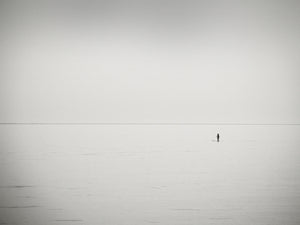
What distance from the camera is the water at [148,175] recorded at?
8.32ft

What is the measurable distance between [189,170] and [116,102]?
4.53ft

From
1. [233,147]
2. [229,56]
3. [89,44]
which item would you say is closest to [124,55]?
[89,44]

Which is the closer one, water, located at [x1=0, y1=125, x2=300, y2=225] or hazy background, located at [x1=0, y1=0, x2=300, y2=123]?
water, located at [x1=0, y1=125, x2=300, y2=225]

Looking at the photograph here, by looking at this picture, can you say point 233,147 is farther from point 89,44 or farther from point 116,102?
point 89,44

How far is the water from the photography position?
254 centimetres

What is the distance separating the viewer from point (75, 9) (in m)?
3.15

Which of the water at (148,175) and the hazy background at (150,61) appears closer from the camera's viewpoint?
the water at (148,175)

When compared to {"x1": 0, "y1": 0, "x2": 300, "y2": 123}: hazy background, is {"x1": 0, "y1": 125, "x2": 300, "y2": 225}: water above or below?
below

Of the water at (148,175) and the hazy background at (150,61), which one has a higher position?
the hazy background at (150,61)

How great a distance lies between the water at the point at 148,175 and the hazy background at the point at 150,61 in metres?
0.30

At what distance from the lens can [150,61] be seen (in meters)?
3.26

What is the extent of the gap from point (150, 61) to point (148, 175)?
153 cm

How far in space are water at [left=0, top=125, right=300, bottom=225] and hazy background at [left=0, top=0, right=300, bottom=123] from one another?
0.30 meters

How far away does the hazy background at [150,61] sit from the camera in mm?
3156
